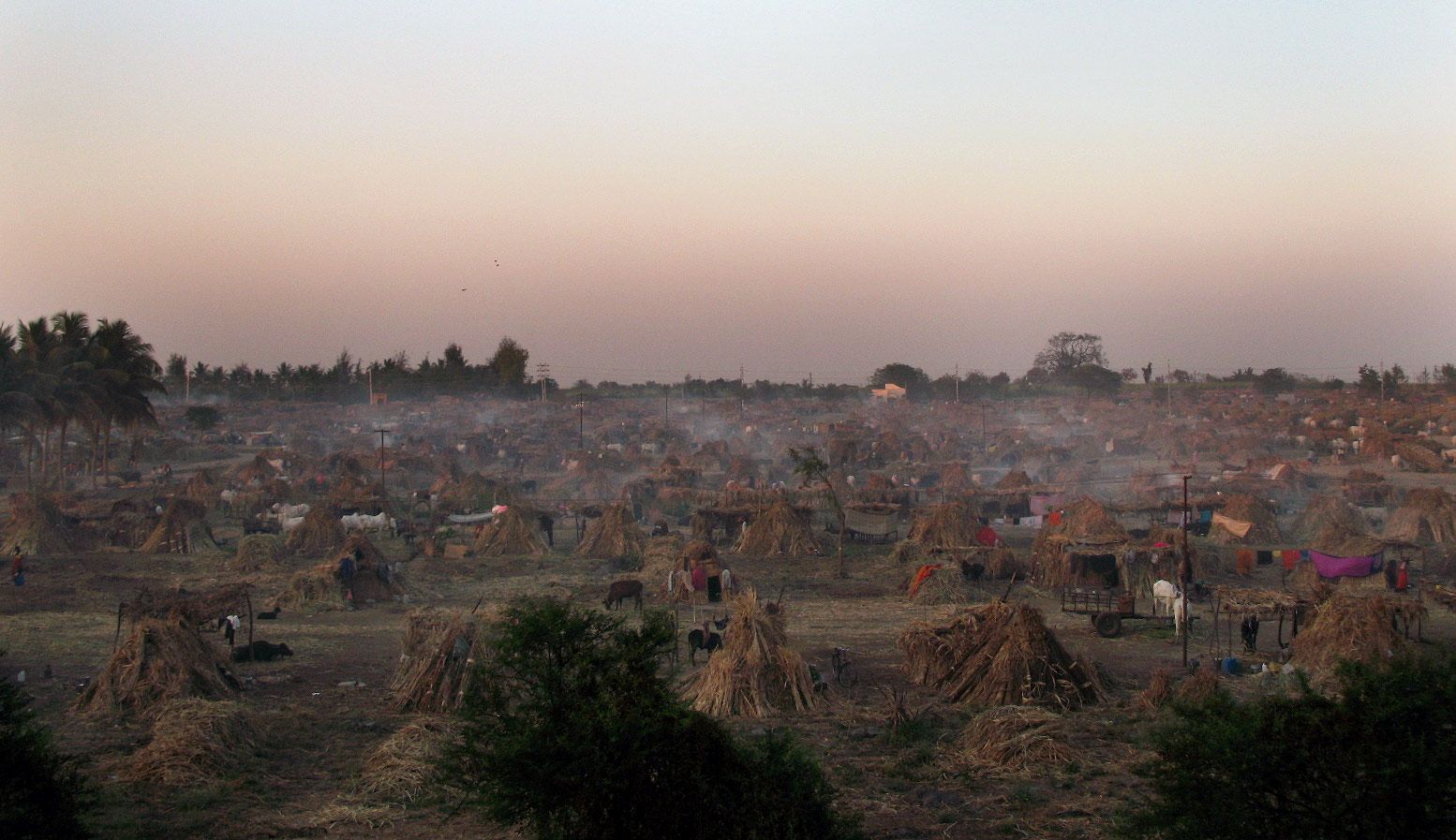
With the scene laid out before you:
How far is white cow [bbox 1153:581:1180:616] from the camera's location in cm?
2323

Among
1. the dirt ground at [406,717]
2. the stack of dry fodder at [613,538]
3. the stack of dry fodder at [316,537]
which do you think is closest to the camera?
the dirt ground at [406,717]

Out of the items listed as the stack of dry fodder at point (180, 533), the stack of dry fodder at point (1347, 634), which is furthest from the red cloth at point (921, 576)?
the stack of dry fodder at point (180, 533)

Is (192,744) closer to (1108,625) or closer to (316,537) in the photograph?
(1108,625)

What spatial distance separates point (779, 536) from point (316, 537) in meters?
12.9

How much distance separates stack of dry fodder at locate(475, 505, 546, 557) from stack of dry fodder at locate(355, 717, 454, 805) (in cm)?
1863

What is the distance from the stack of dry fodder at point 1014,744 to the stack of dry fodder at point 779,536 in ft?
57.7

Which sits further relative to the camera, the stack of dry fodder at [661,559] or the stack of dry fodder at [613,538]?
the stack of dry fodder at [613,538]

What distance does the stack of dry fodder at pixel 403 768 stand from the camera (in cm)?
1271

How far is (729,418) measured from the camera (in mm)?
88000

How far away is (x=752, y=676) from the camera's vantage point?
16.3m

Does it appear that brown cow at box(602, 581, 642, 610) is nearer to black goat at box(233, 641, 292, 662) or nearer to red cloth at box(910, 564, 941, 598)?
red cloth at box(910, 564, 941, 598)

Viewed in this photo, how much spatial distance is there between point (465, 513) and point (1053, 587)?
20.1m

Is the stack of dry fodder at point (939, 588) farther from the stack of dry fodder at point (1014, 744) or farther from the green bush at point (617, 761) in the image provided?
the green bush at point (617, 761)

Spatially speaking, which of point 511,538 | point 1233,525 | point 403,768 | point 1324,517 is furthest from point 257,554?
point 1324,517
